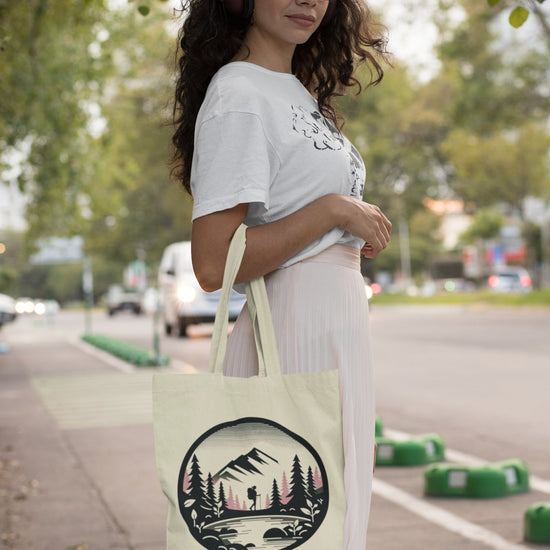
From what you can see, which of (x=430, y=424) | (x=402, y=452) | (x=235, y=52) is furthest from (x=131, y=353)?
(x=235, y=52)

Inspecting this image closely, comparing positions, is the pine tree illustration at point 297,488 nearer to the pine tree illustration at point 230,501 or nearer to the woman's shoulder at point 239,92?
the pine tree illustration at point 230,501

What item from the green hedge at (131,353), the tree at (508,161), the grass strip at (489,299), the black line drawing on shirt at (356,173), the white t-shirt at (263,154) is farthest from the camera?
the tree at (508,161)

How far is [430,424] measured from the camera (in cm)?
841

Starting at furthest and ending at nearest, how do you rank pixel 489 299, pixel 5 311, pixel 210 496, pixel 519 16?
pixel 489 299 < pixel 5 311 < pixel 519 16 < pixel 210 496

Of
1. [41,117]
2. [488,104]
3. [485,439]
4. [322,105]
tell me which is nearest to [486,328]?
[488,104]

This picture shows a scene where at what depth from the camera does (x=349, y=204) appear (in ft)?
6.44

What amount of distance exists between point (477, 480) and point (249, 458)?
13.2ft

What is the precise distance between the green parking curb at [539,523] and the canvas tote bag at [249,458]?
305 centimetres

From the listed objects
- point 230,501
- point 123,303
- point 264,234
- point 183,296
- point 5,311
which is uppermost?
point 123,303

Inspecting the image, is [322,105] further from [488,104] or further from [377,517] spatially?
[488,104]

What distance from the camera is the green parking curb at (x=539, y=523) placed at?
4543mm

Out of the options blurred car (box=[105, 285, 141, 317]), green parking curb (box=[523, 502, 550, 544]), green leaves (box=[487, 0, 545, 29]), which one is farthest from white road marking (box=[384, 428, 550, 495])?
blurred car (box=[105, 285, 141, 317])

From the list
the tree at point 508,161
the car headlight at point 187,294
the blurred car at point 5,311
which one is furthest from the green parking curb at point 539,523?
the tree at point 508,161

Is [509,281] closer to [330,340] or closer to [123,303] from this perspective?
[123,303]
